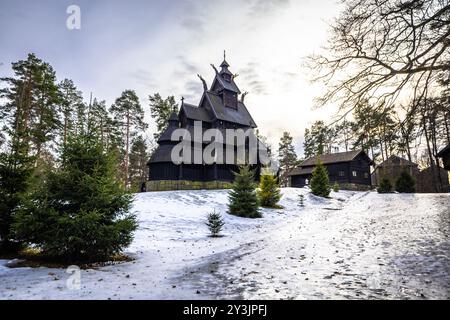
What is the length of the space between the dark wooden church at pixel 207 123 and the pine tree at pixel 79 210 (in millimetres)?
18308

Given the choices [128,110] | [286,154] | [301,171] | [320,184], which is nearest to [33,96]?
[128,110]

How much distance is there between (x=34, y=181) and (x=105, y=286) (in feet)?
19.6

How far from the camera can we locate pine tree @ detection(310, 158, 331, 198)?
98.8ft

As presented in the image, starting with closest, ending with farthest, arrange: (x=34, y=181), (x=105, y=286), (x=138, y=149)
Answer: (x=105, y=286)
(x=34, y=181)
(x=138, y=149)

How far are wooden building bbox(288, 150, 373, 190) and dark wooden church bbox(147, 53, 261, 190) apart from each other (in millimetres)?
17198

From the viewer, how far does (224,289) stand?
497 cm

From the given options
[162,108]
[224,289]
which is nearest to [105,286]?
[224,289]

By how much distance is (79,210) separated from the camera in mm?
7668

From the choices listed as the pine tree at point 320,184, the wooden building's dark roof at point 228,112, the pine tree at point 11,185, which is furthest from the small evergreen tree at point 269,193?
the pine tree at point 11,185

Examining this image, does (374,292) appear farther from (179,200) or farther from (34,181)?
(179,200)

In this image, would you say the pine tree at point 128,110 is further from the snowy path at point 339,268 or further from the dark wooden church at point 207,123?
the snowy path at point 339,268

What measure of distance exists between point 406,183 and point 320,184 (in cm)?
1279

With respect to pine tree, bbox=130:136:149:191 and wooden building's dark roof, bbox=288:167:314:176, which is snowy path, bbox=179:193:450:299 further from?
pine tree, bbox=130:136:149:191

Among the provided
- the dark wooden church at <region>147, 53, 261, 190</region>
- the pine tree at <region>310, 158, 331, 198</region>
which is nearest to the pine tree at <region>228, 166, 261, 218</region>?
the dark wooden church at <region>147, 53, 261, 190</region>
